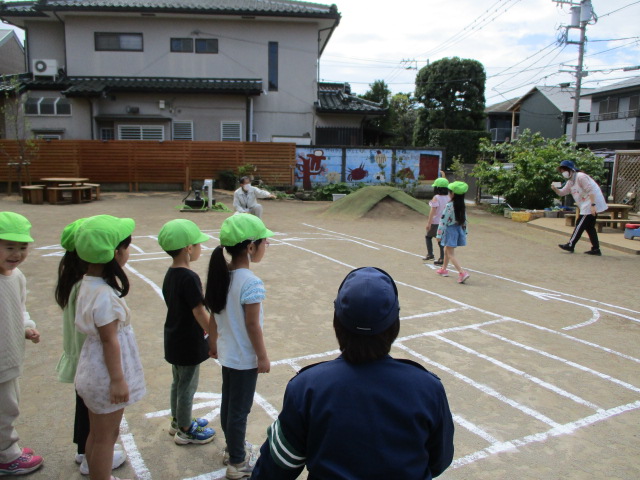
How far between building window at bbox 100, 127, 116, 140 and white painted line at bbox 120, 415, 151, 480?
2287 cm

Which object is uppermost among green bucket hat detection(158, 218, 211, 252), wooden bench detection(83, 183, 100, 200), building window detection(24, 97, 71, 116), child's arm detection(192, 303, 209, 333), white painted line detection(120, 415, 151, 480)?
building window detection(24, 97, 71, 116)

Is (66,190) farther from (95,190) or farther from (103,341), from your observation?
(103,341)

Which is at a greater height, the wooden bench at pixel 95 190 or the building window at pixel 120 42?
the building window at pixel 120 42

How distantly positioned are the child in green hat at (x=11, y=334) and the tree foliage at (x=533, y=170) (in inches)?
690

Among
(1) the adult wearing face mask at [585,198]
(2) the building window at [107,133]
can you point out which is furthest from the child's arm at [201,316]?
(2) the building window at [107,133]

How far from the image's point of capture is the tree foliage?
18.1 m

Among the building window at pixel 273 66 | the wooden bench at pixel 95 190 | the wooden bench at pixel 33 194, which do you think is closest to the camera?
the wooden bench at pixel 33 194

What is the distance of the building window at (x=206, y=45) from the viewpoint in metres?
24.7

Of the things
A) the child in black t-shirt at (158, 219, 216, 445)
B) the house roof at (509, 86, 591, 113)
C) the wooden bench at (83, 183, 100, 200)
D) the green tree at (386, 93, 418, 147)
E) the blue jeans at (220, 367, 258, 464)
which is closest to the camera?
the blue jeans at (220, 367, 258, 464)

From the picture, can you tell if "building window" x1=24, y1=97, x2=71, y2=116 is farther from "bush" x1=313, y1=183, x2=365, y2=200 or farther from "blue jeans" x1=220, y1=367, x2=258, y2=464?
"blue jeans" x1=220, y1=367, x2=258, y2=464

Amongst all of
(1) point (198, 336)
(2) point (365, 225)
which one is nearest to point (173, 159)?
(2) point (365, 225)

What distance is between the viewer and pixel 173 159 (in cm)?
2206

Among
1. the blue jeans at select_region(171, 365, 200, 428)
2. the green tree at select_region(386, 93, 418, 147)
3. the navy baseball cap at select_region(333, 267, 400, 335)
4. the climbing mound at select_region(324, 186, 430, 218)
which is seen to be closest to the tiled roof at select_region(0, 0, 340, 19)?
the climbing mound at select_region(324, 186, 430, 218)

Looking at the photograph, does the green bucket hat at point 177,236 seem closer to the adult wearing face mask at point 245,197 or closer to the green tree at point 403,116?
the adult wearing face mask at point 245,197
